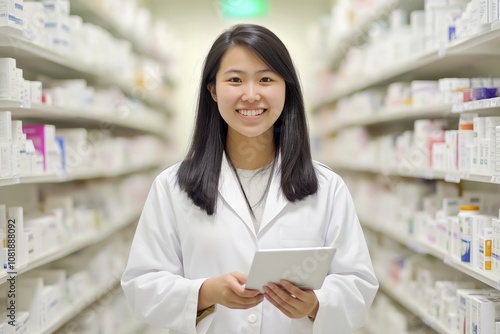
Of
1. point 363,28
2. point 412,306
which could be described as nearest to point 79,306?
point 412,306

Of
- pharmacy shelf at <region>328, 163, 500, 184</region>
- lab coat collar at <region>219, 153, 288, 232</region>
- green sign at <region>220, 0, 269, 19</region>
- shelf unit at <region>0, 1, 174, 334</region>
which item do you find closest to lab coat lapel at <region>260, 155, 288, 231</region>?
lab coat collar at <region>219, 153, 288, 232</region>

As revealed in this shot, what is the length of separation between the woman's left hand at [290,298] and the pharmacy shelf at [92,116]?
1.76 metres

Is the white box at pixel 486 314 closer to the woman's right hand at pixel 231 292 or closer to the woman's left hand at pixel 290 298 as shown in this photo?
the woman's left hand at pixel 290 298

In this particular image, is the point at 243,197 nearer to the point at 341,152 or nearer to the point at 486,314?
the point at 486,314

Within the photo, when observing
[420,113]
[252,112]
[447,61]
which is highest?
[447,61]

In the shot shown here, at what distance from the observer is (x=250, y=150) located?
221 cm

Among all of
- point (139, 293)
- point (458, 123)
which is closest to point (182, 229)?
point (139, 293)

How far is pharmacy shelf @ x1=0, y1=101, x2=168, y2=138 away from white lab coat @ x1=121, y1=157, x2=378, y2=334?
1318mm

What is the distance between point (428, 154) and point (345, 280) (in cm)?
211

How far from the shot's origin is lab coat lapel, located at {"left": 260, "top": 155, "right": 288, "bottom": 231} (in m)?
2.07

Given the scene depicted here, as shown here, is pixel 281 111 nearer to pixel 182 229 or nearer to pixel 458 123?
pixel 182 229

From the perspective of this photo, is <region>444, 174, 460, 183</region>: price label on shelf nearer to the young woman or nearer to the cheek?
the young woman

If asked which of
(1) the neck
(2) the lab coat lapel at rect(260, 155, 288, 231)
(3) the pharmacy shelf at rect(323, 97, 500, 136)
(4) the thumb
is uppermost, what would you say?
(3) the pharmacy shelf at rect(323, 97, 500, 136)

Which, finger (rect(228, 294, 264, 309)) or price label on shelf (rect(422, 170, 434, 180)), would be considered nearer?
finger (rect(228, 294, 264, 309))
